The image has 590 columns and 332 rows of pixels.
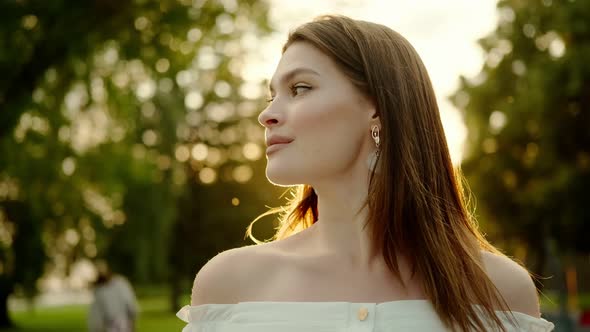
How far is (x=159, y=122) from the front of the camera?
21.7 m

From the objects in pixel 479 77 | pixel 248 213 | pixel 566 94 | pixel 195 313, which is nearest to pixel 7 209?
pixel 479 77

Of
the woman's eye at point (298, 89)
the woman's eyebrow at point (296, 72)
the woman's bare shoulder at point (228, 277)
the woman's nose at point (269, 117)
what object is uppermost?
the woman's eyebrow at point (296, 72)

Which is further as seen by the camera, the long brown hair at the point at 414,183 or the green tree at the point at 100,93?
the green tree at the point at 100,93

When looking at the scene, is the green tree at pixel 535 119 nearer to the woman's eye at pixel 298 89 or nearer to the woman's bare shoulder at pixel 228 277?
the woman's eye at pixel 298 89

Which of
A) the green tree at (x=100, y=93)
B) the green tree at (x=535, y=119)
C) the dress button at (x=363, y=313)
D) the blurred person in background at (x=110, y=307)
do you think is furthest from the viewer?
the green tree at (x=535, y=119)

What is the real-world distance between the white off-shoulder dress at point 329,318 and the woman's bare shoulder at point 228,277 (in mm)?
36

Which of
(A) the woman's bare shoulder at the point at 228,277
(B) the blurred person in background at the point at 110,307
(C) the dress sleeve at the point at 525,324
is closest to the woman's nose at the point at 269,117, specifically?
(A) the woman's bare shoulder at the point at 228,277

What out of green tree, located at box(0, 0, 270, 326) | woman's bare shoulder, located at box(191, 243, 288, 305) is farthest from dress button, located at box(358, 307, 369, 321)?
green tree, located at box(0, 0, 270, 326)

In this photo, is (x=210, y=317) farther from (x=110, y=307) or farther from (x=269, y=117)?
(x=110, y=307)

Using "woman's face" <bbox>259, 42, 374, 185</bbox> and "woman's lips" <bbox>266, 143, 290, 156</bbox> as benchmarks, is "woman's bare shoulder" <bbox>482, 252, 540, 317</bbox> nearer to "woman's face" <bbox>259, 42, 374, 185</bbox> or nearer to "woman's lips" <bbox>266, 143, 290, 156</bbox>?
"woman's face" <bbox>259, 42, 374, 185</bbox>

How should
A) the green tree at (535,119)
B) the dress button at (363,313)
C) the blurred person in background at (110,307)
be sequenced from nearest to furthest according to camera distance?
1. the dress button at (363,313)
2. the blurred person in background at (110,307)
3. the green tree at (535,119)

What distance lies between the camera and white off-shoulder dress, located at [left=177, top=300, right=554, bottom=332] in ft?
6.98

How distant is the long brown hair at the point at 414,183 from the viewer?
2205 millimetres

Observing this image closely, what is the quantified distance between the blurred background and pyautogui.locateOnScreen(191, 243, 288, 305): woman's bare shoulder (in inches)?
24.4
